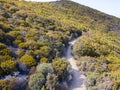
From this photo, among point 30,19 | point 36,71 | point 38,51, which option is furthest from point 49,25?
point 36,71

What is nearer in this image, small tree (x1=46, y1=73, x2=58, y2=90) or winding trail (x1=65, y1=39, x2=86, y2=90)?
small tree (x1=46, y1=73, x2=58, y2=90)

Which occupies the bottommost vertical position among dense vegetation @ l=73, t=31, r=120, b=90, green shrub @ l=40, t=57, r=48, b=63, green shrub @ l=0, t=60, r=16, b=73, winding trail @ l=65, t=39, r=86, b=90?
winding trail @ l=65, t=39, r=86, b=90

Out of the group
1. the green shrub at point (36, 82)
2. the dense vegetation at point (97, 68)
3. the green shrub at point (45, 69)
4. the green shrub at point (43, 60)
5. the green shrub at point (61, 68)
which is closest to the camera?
the green shrub at point (36, 82)

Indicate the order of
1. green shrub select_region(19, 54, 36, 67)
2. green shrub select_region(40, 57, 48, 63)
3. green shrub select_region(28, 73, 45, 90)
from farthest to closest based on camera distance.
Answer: green shrub select_region(40, 57, 48, 63) < green shrub select_region(19, 54, 36, 67) < green shrub select_region(28, 73, 45, 90)

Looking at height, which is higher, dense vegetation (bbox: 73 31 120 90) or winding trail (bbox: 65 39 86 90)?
dense vegetation (bbox: 73 31 120 90)

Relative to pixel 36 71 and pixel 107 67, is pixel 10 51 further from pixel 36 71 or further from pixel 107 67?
pixel 107 67

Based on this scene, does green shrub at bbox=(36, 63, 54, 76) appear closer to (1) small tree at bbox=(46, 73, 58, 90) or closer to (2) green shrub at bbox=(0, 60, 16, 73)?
(1) small tree at bbox=(46, 73, 58, 90)

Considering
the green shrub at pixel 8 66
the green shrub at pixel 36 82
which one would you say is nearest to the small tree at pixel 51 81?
the green shrub at pixel 36 82

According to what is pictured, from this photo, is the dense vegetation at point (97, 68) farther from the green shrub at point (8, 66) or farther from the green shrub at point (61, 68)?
the green shrub at point (8, 66)

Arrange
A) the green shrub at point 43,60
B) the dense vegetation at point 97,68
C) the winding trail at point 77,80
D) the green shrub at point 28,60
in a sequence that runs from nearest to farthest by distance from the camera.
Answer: the dense vegetation at point 97,68, the winding trail at point 77,80, the green shrub at point 28,60, the green shrub at point 43,60

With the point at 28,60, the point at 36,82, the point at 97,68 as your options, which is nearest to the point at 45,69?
the point at 36,82

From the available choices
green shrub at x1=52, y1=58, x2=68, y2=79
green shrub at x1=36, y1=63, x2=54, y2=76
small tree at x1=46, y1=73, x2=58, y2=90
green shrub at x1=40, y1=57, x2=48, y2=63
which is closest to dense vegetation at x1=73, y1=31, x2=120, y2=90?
green shrub at x1=52, y1=58, x2=68, y2=79
